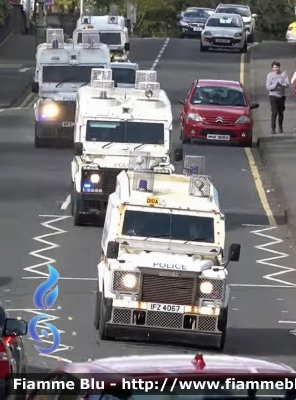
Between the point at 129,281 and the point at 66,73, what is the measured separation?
19.1 meters

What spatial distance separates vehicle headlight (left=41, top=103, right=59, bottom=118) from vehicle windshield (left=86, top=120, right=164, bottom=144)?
8074mm

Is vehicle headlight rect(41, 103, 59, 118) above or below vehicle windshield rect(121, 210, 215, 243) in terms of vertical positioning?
below

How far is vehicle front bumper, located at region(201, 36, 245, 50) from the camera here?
61469mm

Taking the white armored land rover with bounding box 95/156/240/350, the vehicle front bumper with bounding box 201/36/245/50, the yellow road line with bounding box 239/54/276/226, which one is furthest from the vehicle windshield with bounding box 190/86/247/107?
the vehicle front bumper with bounding box 201/36/245/50

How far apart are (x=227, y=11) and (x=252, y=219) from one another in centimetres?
4356

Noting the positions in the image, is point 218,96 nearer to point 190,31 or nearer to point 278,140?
point 278,140

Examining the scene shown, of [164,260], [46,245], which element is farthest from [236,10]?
[164,260]

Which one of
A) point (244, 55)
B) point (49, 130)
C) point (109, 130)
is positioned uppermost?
point (109, 130)

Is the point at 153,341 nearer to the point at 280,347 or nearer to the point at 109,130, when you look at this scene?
the point at 280,347

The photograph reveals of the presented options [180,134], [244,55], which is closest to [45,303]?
[180,134]

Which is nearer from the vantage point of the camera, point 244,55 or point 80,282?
point 80,282

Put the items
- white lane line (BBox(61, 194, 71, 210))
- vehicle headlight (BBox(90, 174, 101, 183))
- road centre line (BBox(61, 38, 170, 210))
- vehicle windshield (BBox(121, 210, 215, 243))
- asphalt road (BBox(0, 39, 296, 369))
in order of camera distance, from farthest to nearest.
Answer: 1. road centre line (BBox(61, 38, 170, 210))
2. white lane line (BBox(61, 194, 71, 210))
3. vehicle headlight (BBox(90, 174, 101, 183))
4. vehicle windshield (BBox(121, 210, 215, 243))
5. asphalt road (BBox(0, 39, 296, 369))

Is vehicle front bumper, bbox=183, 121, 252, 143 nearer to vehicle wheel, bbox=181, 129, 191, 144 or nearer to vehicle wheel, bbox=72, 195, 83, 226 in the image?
vehicle wheel, bbox=181, 129, 191, 144

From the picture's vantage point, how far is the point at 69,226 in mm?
26125
